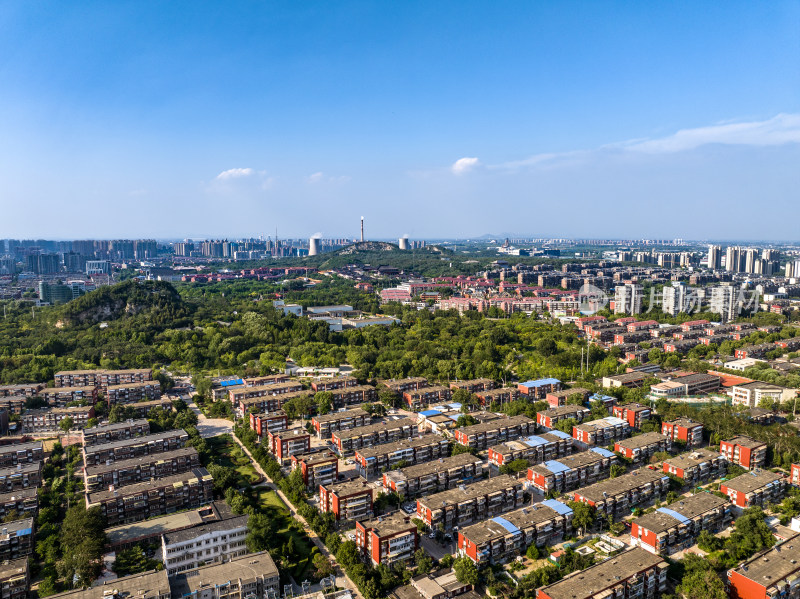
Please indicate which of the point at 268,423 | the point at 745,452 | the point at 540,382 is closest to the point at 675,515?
the point at 745,452

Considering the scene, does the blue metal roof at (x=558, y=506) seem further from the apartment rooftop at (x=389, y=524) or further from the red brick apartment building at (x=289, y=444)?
the red brick apartment building at (x=289, y=444)

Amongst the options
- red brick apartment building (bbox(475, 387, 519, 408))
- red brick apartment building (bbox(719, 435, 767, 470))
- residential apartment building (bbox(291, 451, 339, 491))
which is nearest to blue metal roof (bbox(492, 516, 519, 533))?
residential apartment building (bbox(291, 451, 339, 491))

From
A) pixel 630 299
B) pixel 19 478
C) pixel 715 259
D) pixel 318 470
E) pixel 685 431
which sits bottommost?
pixel 19 478

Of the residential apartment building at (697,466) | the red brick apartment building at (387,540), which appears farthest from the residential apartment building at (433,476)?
the residential apartment building at (697,466)

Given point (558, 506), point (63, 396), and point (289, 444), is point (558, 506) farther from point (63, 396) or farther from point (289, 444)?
point (63, 396)

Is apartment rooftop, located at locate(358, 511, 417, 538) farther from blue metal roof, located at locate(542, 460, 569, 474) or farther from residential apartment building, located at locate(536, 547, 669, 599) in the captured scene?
blue metal roof, located at locate(542, 460, 569, 474)

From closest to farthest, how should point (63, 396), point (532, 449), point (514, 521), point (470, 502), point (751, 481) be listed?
point (514, 521) < point (470, 502) < point (751, 481) < point (532, 449) < point (63, 396)
